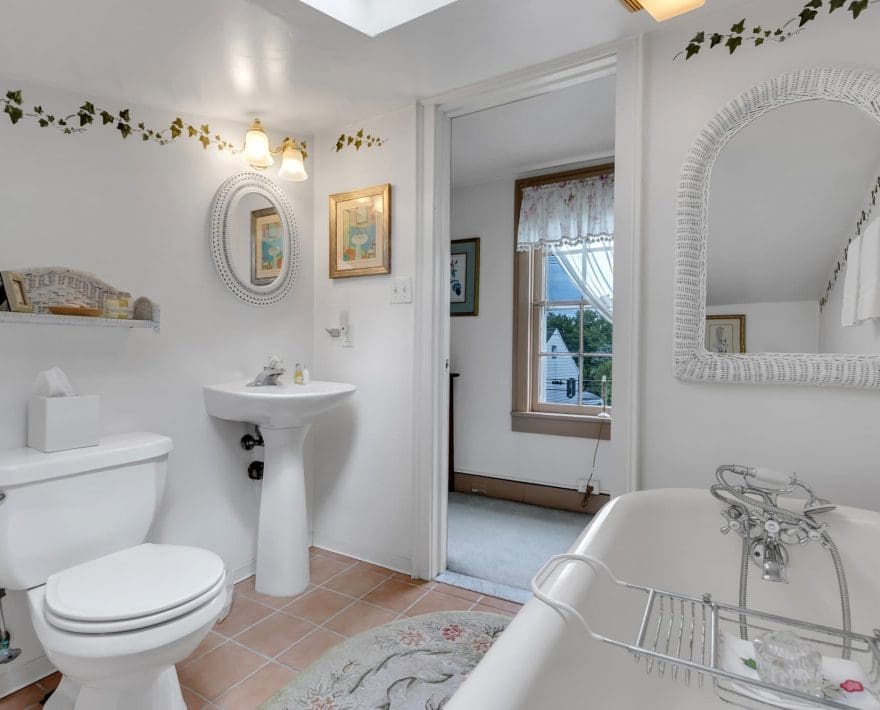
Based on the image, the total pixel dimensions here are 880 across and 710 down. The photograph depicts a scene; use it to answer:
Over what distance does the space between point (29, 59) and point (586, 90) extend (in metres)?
2.15

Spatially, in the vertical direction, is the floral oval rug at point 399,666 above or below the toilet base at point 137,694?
below

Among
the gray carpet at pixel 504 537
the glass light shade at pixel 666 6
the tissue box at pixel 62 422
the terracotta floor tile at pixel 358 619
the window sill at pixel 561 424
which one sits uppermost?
the glass light shade at pixel 666 6

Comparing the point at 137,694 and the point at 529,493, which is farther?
the point at 529,493

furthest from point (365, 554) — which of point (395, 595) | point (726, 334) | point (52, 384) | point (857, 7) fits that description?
point (857, 7)

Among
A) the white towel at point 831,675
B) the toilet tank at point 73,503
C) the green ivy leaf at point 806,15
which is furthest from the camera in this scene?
the green ivy leaf at point 806,15

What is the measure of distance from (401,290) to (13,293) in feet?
4.53

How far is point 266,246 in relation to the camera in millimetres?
2465

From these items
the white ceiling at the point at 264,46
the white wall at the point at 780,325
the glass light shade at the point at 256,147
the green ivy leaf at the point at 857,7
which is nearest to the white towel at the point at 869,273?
the white wall at the point at 780,325

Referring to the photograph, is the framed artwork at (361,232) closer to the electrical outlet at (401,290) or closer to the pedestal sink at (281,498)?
the electrical outlet at (401,290)

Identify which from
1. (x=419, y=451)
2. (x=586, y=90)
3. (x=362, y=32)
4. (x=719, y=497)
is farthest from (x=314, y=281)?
(x=719, y=497)

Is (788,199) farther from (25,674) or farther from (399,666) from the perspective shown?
(25,674)

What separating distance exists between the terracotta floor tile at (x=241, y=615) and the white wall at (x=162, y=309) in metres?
0.22

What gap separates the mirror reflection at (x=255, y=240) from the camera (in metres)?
2.34

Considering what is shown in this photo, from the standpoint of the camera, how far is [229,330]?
2328 mm
